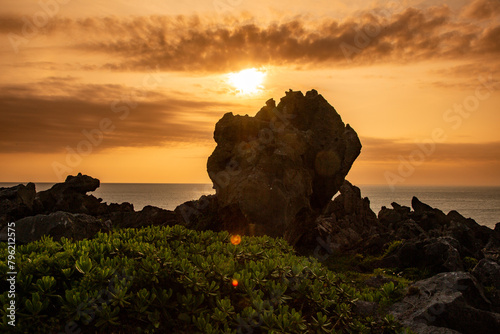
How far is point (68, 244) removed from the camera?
794 centimetres

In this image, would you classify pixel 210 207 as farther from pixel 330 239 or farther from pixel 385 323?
pixel 385 323

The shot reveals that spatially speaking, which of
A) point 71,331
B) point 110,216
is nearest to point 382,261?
point 71,331

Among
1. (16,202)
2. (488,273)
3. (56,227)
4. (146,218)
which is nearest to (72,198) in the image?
(16,202)

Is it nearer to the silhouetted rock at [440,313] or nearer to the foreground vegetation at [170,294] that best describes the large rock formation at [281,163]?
the silhouetted rock at [440,313]

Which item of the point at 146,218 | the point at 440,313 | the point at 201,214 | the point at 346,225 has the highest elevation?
the point at 201,214

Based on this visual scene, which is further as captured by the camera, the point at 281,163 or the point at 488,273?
the point at 281,163

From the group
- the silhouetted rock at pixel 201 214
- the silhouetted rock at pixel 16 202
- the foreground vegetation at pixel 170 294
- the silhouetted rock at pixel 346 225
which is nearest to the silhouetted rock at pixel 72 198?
the silhouetted rock at pixel 16 202

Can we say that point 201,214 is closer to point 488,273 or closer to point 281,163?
point 281,163

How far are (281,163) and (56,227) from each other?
13880 millimetres

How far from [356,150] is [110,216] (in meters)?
20.3

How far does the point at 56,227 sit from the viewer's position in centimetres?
1211

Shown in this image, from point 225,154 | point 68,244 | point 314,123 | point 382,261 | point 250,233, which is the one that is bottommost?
point 382,261

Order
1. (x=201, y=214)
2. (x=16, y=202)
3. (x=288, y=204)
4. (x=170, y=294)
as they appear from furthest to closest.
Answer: (x=16, y=202) < (x=201, y=214) < (x=288, y=204) < (x=170, y=294)

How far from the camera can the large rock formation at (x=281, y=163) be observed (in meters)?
22.5
